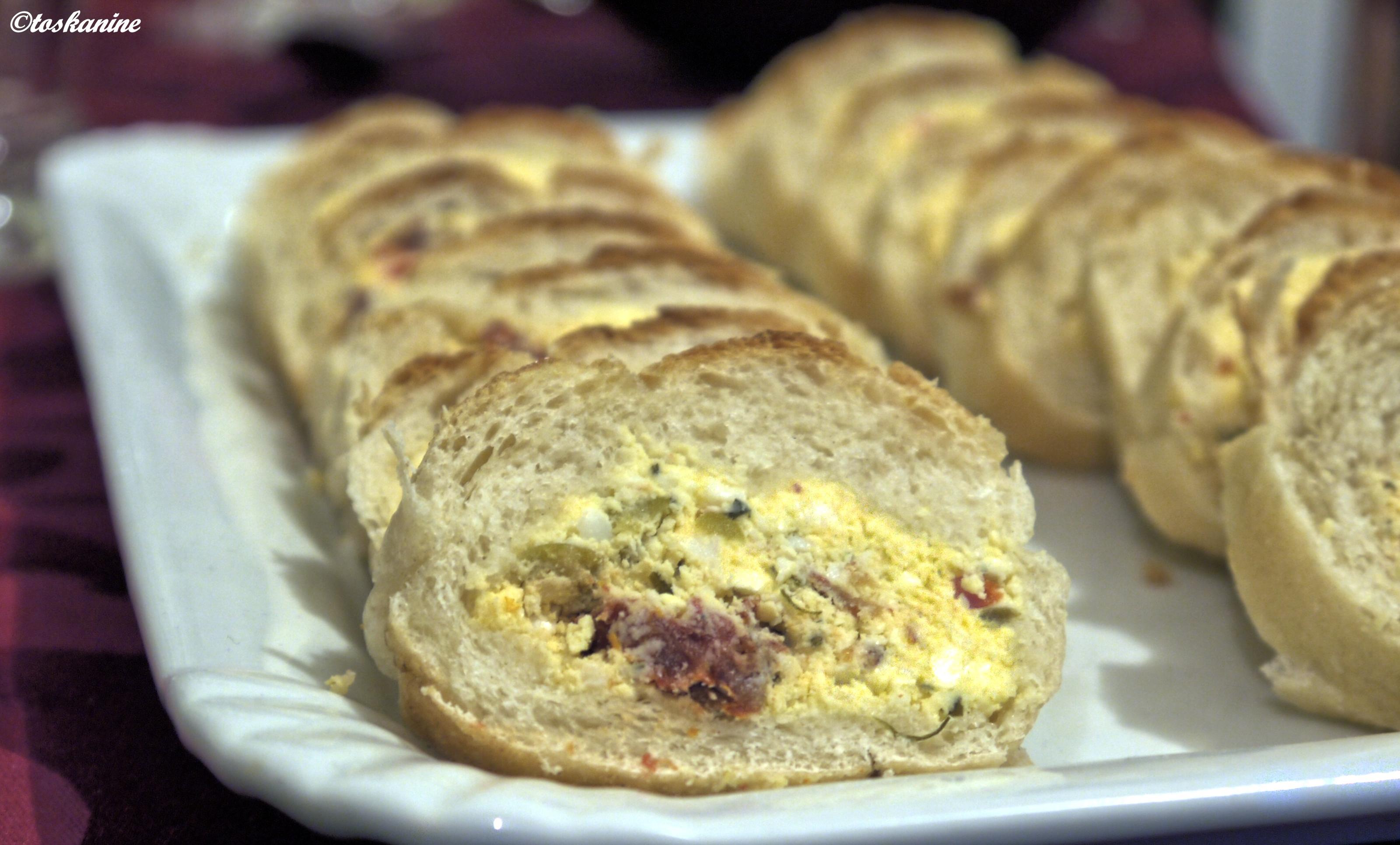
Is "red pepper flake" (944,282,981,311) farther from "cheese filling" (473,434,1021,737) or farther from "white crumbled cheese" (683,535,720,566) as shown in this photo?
"white crumbled cheese" (683,535,720,566)

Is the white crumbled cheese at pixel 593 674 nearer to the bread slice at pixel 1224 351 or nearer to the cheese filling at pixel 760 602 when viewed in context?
the cheese filling at pixel 760 602

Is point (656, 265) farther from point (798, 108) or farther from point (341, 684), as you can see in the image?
point (798, 108)

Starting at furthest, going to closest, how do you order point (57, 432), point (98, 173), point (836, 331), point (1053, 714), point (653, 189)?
1. point (98, 173)
2. point (653, 189)
3. point (57, 432)
4. point (836, 331)
5. point (1053, 714)

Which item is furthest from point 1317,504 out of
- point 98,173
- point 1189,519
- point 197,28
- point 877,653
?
point 197,28

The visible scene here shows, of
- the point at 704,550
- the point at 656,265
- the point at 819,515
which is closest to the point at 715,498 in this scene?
the point at 704,550

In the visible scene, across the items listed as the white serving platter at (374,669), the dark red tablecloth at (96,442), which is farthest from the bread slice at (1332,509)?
the dark red tablecloth at (96,442)

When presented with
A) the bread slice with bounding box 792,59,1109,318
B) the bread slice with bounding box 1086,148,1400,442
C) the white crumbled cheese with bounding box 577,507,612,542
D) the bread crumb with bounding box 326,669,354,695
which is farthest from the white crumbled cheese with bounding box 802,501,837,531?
the bread slice with bounding box 792,59,1109,318

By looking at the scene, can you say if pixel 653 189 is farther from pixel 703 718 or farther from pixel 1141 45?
pixel 1141 45
